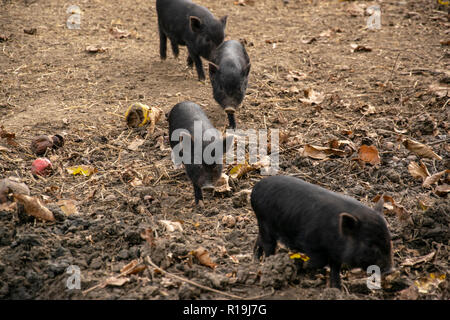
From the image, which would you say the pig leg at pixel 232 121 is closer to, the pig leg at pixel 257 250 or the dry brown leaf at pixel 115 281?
the pig leg at pixel 257 250

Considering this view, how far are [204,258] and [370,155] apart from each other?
7.42 feet

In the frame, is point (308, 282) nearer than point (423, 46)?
Yes

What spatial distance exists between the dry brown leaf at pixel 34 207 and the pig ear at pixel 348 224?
7.56ft

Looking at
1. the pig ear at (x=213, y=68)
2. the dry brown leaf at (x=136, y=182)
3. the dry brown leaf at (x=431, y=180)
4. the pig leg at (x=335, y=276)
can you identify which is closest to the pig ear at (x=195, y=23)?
the pig ear at (x=213, y=68)

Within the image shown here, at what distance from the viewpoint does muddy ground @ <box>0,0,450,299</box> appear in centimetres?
354

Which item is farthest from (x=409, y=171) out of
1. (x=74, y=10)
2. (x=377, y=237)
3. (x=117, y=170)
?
(x=74, y=10)

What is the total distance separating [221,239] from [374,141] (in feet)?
7.57

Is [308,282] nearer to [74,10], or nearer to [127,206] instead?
[127,206]

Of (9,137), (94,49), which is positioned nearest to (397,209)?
(9,137)

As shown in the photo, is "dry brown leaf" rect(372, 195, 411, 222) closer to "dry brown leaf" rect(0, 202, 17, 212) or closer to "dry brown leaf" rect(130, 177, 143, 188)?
"dry brown leaf" rect(130, 177, 143, 188)

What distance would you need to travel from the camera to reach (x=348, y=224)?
3.14 m

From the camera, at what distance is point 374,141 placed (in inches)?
218

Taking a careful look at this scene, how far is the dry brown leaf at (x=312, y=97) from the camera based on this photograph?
6.76 meters
